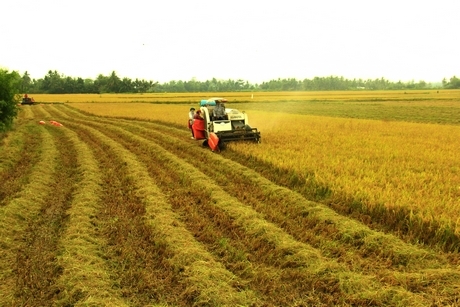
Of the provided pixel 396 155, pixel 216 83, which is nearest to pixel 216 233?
pixel 396 155

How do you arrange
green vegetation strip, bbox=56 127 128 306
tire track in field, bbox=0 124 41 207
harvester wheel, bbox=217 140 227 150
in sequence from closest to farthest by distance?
green vegetation strip, bbox=56 127 128 306 < tire track in field, bbox=0 124 41 207 < harvester wheel, bbox=217 140 227 150

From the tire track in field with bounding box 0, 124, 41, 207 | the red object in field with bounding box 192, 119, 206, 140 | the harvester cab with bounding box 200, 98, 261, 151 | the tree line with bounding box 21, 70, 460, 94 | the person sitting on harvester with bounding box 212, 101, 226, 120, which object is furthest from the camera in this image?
the tree line with bounding box 21, 70, 460, 94

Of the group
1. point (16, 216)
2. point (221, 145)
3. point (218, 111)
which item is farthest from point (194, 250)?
point (218, 111)

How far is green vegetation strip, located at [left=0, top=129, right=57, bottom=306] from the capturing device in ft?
12.6

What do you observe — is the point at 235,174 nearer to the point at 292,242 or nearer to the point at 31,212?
the point at 292,242

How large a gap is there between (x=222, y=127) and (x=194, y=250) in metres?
7.82

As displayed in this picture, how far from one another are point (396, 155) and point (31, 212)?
9.36 meters

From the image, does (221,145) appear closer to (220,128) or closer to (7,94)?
(220,128)

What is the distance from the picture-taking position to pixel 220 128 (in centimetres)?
1192

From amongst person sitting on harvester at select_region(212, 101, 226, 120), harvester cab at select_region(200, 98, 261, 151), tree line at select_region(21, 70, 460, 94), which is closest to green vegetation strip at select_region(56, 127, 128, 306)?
harvester cab at select_region(200, 98, 261, 151)

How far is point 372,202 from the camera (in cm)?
582

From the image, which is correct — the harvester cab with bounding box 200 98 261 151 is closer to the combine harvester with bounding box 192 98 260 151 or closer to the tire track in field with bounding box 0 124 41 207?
the combine harvester with bounding box 192 98 260 151

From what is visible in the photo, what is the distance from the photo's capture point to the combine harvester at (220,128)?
11.6 metres

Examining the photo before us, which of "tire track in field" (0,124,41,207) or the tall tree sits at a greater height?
the tall tree
